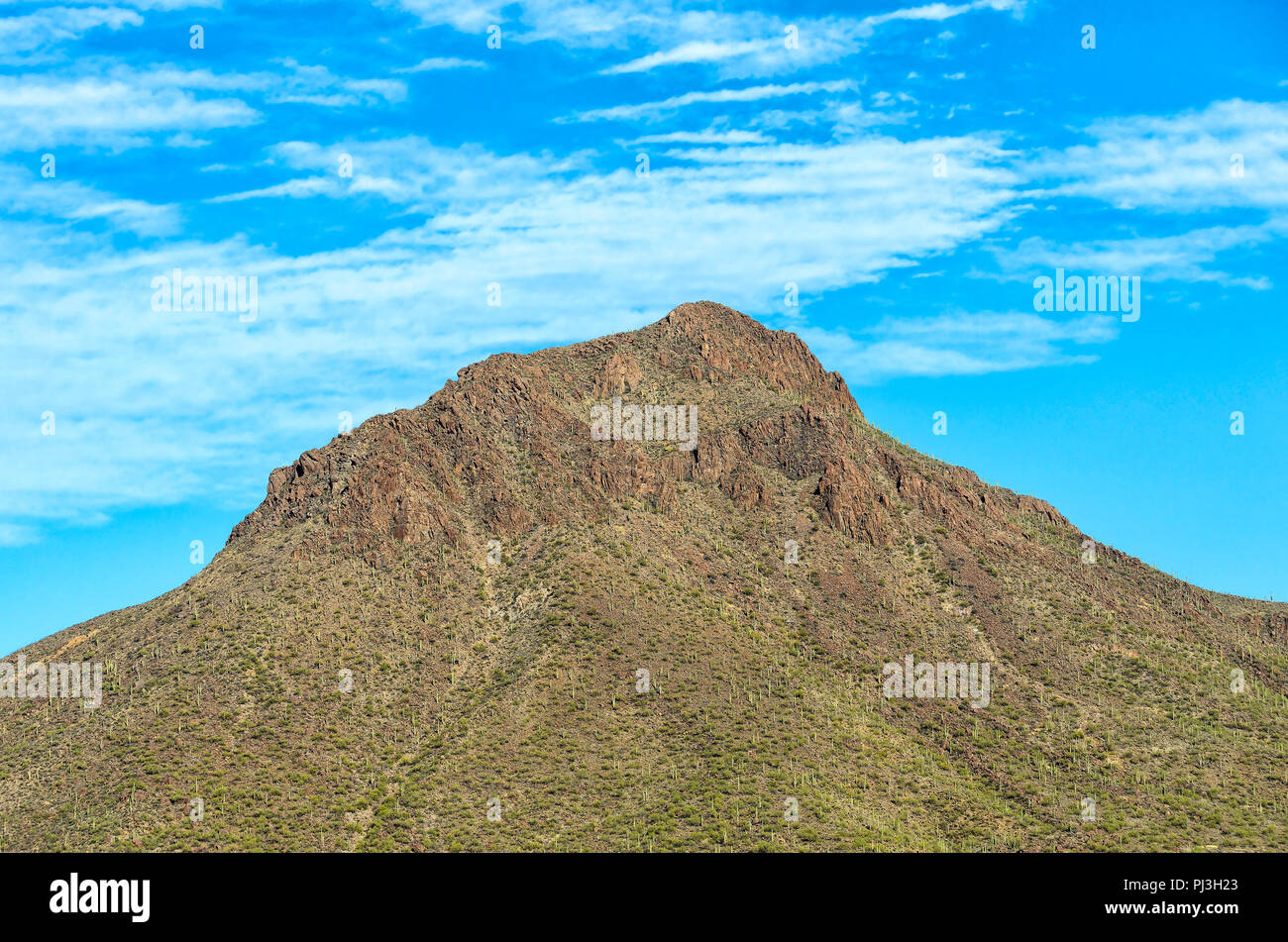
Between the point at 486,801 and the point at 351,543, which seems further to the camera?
the point at 351,543

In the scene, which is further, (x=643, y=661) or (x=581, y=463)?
(x=581, y=463)

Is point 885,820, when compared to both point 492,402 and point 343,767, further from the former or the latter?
point 492,402

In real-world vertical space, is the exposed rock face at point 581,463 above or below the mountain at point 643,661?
above

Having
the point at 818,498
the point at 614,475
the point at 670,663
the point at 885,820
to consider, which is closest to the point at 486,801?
the point at 670,663

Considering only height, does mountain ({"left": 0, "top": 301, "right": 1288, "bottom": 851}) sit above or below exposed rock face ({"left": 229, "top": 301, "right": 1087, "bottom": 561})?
below

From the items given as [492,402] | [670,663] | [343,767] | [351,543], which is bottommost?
[343,767]

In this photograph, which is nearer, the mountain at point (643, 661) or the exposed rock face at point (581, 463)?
the mountain at point (643, 661)

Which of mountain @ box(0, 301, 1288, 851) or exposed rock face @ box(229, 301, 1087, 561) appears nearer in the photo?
mountain @ box(0, 301, 1288, 851)

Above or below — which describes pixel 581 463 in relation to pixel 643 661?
above
